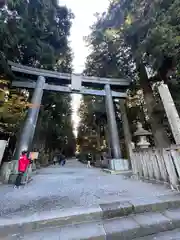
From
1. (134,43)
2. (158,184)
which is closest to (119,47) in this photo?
(134,43)

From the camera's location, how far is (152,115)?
915 centimetres

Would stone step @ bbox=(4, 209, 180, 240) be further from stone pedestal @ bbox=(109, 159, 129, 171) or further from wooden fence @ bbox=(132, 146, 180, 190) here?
stone pedestal @ bbox=(109, 159, 129, 171)

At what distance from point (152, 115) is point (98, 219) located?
8384 mm

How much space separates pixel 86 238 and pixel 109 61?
11341 millimetres

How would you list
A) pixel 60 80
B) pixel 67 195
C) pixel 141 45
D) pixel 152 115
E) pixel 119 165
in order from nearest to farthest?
1. pixel 67 195
2. pixel 141 45
3. pixel 119 165
4. pixel 152 115
5. pixel 60 80

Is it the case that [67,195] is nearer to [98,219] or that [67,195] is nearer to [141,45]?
[98,219]

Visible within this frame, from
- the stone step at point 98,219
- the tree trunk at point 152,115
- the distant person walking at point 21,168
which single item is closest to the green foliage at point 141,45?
the tree trunk at point 152,115

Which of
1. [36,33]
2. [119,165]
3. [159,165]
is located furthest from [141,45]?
[119,165]

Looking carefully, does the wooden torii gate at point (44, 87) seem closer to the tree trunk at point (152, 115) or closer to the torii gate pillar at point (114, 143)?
the torii gate pillar at point (114, 143)

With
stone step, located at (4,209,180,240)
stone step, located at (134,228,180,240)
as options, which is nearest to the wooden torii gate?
stone step, located at (4,209,180,240)

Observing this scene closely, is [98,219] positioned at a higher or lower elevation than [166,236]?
higher

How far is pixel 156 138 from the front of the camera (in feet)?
A: 28.2

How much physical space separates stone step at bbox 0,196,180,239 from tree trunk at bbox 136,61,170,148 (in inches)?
267

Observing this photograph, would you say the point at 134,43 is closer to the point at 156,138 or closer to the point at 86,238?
the point at 156,138
